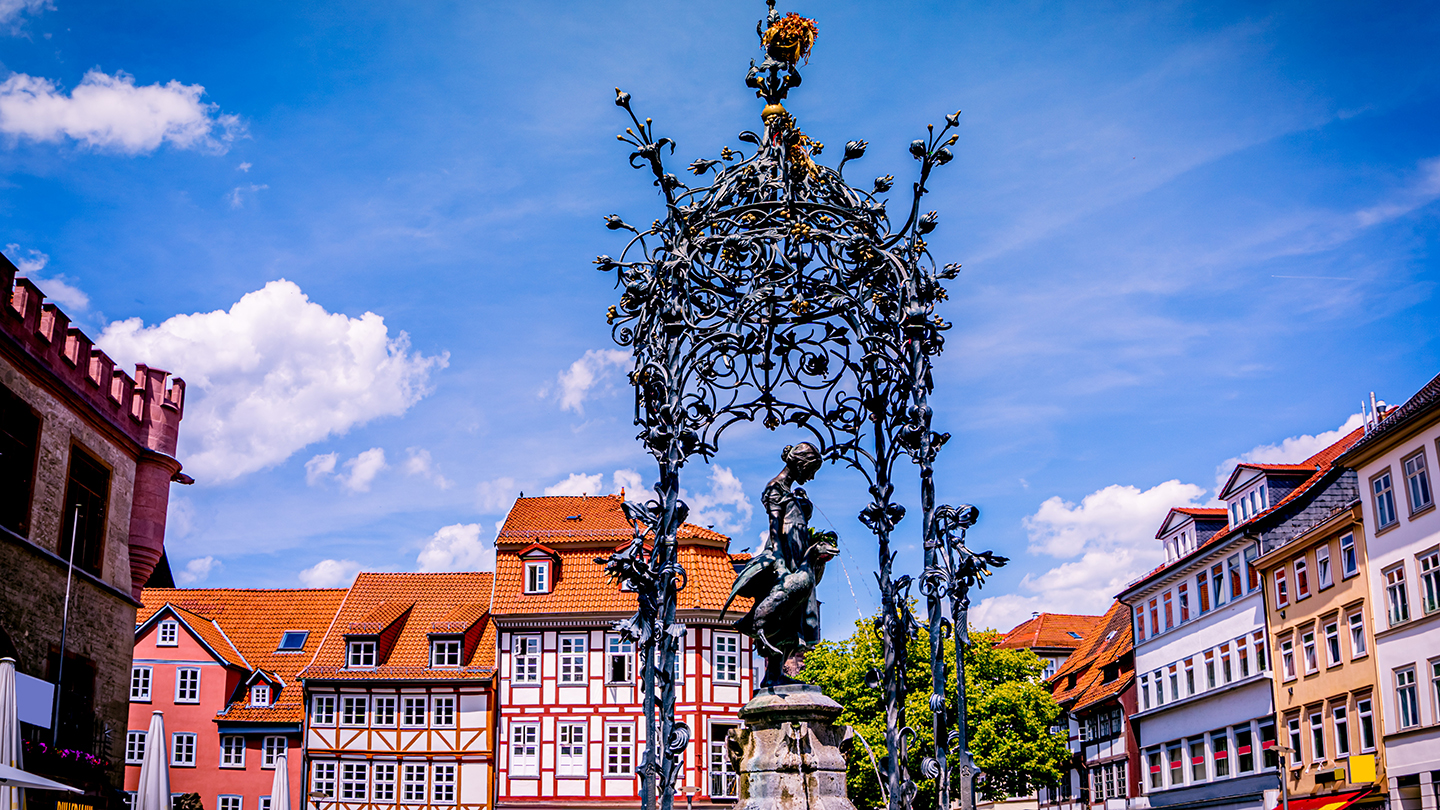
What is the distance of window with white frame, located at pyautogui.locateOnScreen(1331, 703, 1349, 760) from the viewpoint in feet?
116

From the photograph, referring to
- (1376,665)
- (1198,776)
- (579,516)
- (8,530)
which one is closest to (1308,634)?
(1376,665)

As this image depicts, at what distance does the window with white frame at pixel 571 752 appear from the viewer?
46.5m

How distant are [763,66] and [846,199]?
5.29 ft

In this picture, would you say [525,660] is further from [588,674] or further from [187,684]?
[187,684]

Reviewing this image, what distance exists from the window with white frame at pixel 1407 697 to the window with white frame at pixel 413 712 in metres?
33.3

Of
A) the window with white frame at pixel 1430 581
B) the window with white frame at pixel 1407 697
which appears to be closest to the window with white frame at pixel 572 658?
the window with white frame at pixel 1407 697

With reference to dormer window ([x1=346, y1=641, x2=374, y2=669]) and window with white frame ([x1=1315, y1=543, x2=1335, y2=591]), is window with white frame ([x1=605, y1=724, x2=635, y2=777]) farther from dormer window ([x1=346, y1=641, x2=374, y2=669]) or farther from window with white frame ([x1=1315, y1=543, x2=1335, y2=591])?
window with white frame ([x1=1315, y1=543, x2=1335, y2=591])

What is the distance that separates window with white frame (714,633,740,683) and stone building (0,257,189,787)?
23900 mm

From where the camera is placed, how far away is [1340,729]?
35.7 meters

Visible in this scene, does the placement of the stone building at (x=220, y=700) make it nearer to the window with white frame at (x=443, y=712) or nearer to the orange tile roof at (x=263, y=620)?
the orange tile roof at (x=263, y=620)

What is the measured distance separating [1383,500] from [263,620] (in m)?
43.9

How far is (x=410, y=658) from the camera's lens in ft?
162

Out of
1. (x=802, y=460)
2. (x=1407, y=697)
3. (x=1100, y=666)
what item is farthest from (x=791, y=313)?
(x=1100, y=666)

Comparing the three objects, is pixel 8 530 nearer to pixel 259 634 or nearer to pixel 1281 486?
pixel 259 634
